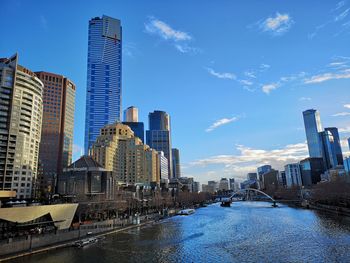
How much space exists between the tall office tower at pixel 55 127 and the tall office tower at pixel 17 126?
4773 centimetres

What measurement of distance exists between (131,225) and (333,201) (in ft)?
244

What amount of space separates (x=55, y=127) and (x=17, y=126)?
6196cm

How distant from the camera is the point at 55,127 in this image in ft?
545

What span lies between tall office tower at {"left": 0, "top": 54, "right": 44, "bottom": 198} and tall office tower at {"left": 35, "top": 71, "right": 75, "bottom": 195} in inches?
1879

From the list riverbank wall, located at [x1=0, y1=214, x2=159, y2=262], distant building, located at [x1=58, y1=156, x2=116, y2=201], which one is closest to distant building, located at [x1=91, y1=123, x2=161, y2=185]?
distant building, located at [x1=58, y1=156, x2=116, y2=201]

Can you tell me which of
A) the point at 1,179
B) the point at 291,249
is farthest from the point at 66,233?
the point at 1,179

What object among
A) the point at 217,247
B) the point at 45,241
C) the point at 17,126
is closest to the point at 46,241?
the point at 45,241

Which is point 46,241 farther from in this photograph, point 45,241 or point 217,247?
point 217,247

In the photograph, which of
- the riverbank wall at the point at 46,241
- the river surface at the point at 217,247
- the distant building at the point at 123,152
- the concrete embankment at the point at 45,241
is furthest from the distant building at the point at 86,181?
the distant building at the point at 123,152

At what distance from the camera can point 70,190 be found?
103750 mm

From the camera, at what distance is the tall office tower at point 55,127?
16062 cm

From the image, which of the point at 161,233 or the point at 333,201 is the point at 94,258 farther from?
the point at 333,201

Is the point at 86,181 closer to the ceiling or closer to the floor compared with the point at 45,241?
closer to the ceiling

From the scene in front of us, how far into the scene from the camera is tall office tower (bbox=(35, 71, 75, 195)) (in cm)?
16062
